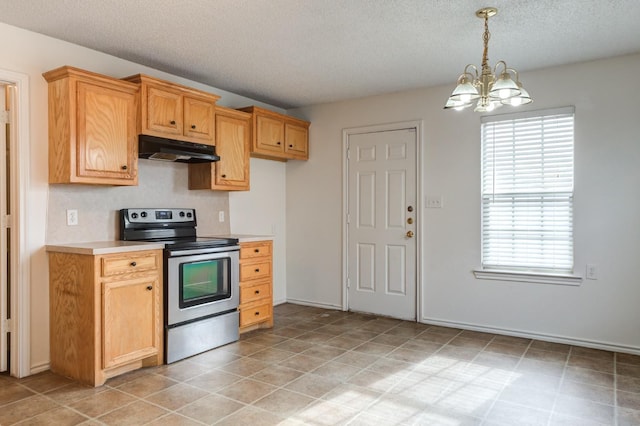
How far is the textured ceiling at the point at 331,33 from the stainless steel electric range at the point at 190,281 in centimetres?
138

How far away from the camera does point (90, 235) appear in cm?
345

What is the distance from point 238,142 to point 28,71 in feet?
5.95

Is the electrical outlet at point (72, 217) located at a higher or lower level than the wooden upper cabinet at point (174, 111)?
lower

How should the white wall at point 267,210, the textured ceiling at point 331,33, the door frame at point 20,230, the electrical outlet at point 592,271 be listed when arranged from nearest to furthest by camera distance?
the textured ceiling at point 331,33, the door frame at point 20,230, the electrical outlet at point 592,271, the white wall at point 267,210

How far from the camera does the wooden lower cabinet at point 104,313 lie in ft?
9.56

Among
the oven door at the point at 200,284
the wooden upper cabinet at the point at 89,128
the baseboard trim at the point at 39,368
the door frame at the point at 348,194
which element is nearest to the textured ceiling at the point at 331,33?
the wooden upper cabinet at the point at 89,128

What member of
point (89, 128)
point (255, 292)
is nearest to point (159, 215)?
point (89, 128)

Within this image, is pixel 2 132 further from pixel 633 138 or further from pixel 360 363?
pixel 633 138

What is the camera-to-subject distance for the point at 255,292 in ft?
13.9

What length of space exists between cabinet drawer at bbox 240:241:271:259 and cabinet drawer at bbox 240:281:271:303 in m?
0.29

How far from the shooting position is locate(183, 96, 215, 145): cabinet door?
3.84m

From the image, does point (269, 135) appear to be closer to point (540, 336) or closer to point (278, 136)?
point (278, 136)

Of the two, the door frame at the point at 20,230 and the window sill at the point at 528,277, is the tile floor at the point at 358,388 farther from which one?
the window sill at the point at 528,277

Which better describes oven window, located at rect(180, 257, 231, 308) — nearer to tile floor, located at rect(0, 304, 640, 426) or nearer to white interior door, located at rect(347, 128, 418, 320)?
tile floor, located at rect(0, 304, 640, 426)
